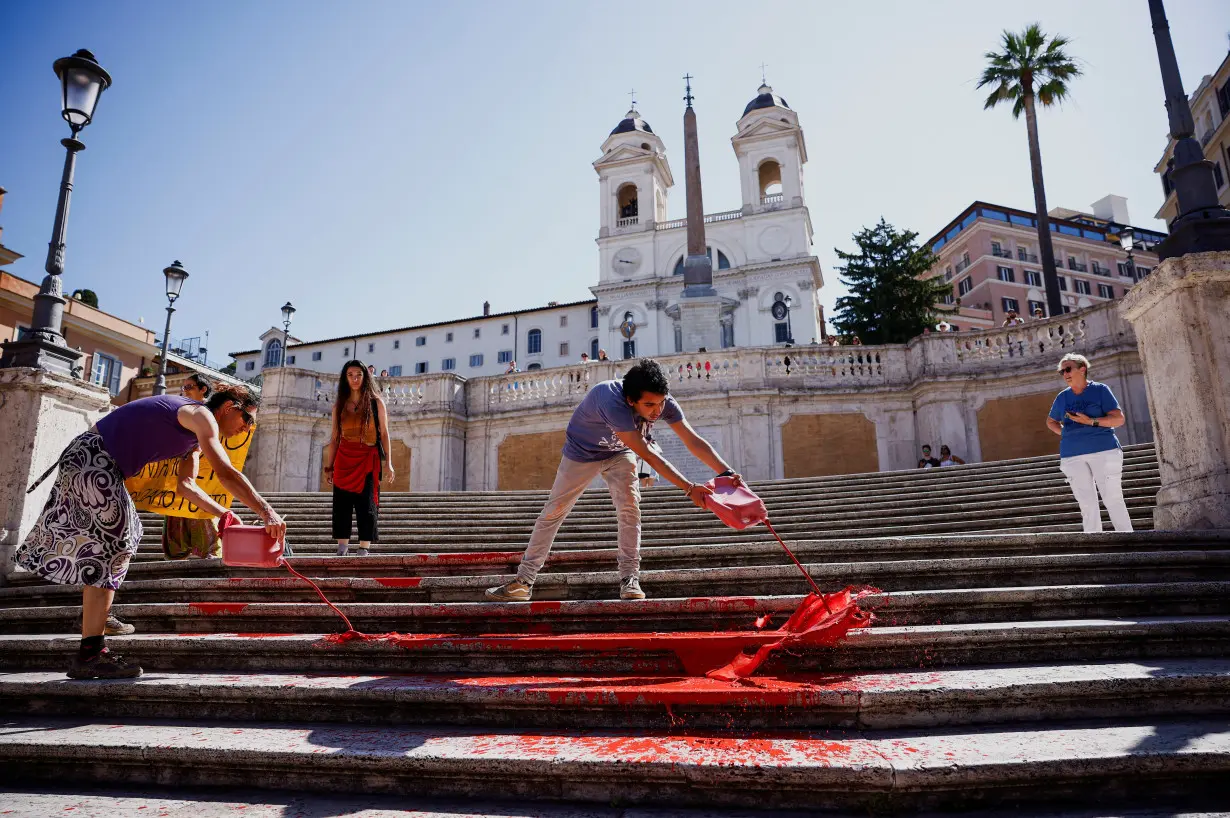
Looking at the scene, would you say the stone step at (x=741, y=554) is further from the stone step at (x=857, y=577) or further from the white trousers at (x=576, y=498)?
the white trousers at (x=576, y=498)

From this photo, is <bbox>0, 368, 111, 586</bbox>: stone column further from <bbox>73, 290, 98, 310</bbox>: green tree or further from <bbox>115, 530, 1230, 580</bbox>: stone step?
<bbox>73, 290, 98, 310</bbox>: green tree

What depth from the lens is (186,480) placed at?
4059mm

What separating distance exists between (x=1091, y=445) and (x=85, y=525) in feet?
22.0

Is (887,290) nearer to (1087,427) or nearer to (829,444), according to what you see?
(829,444)

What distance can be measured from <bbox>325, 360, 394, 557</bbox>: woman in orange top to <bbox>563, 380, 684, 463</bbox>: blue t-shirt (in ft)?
8.15

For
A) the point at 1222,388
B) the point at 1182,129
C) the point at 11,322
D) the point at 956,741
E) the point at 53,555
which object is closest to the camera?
the point at 956,741

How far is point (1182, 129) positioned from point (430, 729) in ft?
22.6

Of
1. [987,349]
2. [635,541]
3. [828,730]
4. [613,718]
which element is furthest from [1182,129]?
[987,349]

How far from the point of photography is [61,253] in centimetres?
642

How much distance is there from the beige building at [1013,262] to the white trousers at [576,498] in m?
57.5

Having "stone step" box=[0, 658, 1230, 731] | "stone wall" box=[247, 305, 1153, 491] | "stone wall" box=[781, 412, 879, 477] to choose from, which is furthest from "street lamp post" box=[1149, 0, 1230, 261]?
"stone wall" box=[781, 412, 879, 477]

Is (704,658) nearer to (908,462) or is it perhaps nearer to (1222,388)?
(1222,388)

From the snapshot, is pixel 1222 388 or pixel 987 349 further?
pixel 987 349

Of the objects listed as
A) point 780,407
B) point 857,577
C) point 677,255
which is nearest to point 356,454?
point 857,577
